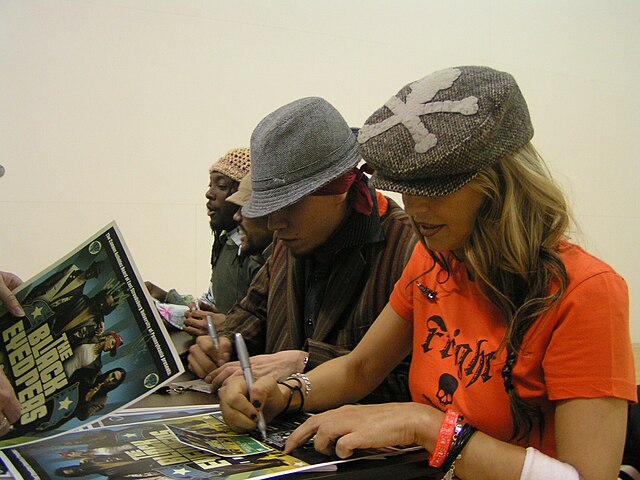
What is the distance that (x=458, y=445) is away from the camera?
0.88 meters

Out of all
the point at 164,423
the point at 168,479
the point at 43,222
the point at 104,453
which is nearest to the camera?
the point at 168,479

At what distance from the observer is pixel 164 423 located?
104cm

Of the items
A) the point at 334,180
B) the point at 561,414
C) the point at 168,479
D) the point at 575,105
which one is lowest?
the point at 575,105

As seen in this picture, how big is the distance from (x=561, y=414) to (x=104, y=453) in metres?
0.61

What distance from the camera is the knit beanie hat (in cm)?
273

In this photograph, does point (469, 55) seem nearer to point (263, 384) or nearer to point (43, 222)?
point (43, 222)

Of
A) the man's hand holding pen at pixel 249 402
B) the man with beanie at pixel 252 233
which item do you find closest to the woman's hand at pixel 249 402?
the man's hand holding pen at pixel 249 402

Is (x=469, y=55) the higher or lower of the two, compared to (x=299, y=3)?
lower

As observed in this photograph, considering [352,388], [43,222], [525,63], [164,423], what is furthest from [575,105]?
[164,423]

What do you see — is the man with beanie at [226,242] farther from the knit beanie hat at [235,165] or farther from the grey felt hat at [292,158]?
the grey felt hat at [292,158]

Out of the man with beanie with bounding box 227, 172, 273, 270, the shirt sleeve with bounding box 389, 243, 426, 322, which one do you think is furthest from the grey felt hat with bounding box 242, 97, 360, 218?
the man with beanie with bounding box 227, 172, 273, 270

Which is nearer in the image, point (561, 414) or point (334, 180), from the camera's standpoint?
point (561, 414)

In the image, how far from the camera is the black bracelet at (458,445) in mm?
873

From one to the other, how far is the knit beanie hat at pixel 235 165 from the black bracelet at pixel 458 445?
1968mm
